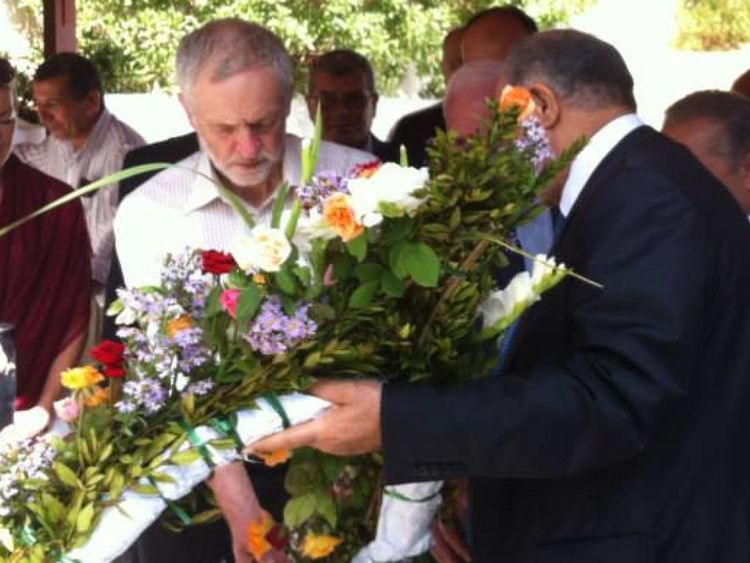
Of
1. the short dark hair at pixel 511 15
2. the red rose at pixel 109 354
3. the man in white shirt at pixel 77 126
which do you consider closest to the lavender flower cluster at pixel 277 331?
the red rose at pixel 109 354

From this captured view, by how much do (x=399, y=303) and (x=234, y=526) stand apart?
61 cm

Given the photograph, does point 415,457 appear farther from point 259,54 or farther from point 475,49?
point 475,49

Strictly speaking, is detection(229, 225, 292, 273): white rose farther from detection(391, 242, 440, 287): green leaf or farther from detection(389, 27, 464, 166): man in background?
detection(389, 27, 464, 166): man in background

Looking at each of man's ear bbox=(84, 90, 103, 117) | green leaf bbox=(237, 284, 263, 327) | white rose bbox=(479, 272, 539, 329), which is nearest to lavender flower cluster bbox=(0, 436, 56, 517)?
green leaf bbox=(237, 284, 263, 327)

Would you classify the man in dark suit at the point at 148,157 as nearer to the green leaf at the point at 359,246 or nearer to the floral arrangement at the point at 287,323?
the floral arrangement at the point at 287,323

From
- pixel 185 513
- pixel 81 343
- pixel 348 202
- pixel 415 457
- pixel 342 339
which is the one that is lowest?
pixel 81 343

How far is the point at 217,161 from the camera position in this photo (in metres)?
3.15

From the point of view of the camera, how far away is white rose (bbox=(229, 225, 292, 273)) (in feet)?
7.21

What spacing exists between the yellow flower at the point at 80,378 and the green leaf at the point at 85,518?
0.59 ft

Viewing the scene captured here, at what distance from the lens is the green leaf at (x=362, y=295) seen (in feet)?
7.38

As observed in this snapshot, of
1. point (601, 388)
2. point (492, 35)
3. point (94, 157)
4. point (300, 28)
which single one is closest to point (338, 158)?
point (601, 388)

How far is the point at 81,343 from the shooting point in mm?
4078

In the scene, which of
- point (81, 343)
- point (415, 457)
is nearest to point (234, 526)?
point (415, 457)

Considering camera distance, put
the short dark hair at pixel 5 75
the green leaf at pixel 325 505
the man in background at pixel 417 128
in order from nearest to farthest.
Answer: the green leaf at pixel 325 505 < the short dark hair at pixel 5 75 < the man in background at pixel 417 128
